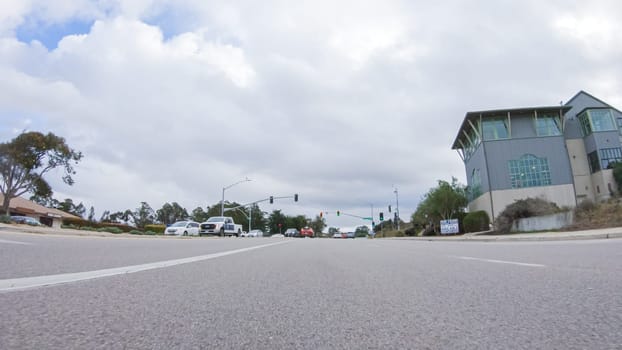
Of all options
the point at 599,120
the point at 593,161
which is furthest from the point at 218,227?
the point at 599,120

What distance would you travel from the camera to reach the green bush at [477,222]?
4459 centimetres

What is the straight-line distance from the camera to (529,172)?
45.4 metres

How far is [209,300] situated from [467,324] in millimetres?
1538

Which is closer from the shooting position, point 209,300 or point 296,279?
point 209,300

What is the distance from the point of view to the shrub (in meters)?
30.4

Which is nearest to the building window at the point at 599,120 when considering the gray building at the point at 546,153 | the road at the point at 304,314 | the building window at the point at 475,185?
the gray building at the point at 546,153

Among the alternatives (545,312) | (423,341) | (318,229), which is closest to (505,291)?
(545,312)

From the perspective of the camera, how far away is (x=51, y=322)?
1.62m

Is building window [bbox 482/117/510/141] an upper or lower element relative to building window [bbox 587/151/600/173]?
upper

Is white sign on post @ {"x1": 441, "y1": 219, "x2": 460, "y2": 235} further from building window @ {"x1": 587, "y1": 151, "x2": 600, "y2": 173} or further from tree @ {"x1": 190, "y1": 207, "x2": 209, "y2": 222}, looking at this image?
tree @ {"x1": 190, "y1": 207, "x2": 209, "y2": 222}

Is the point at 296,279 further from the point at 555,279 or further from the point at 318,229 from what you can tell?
the point at 318,229

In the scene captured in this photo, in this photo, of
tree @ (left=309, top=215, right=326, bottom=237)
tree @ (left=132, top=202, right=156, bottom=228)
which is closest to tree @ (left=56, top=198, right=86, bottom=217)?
tree @ (left=132, top=202, right=156, bottom=228)

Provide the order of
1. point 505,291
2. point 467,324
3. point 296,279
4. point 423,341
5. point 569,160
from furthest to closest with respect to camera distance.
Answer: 1. point 569,160
2. point 296,279
3. point 505,291
4. point 467,324
5. point 423,341

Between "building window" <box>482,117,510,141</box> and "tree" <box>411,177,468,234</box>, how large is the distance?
29.0 feet
